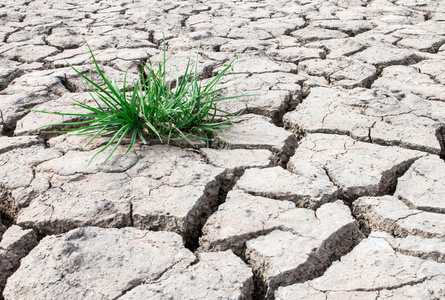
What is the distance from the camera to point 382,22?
3.71 metres

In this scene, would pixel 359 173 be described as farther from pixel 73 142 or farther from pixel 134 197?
pixel 73 142

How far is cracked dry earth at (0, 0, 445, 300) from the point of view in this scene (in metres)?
1.27

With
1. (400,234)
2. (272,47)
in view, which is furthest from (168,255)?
(272,47)

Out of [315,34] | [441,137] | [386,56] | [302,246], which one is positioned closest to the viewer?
[302,246]

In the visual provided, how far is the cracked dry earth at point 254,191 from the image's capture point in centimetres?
127

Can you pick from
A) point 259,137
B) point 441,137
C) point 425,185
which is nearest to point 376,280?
point 425,185

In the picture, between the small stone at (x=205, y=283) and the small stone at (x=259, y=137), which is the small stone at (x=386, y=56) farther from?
the small stone at (x=205, y=283)

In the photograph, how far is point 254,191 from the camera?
1.63 m

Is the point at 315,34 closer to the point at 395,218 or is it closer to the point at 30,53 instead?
the point at 30,53

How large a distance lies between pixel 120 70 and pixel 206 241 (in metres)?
1.71

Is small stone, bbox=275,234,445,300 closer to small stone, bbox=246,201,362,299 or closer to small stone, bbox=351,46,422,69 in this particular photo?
small stone, bbox=246,201,362,299

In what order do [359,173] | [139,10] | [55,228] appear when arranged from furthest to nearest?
1. [139,10]
2. [359,173]
3. [55,228]

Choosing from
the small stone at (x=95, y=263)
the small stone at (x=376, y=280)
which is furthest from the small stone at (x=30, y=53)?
the small stone at (x=376, y=280)

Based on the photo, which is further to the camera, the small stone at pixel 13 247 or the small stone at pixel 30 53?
the small stone at pixel 30 53
